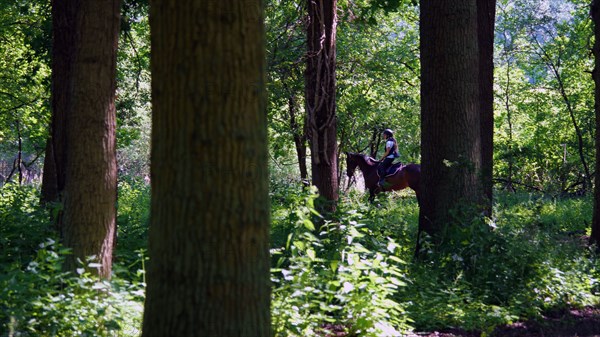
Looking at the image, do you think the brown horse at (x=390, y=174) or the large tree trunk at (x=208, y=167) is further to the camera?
the brown horse at (x=390, y=174)

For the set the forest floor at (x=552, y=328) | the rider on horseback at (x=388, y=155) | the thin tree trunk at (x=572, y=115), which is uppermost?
the thin tree trunk at (x=572, y=115)

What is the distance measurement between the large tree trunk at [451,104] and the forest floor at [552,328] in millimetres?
2092

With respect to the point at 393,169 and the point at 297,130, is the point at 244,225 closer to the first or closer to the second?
the point at 297,130

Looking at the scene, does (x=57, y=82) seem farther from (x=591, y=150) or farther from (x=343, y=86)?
(x=591, y=150)

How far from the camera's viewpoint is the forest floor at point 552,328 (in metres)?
7.48

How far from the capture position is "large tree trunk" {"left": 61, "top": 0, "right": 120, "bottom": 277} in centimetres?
658

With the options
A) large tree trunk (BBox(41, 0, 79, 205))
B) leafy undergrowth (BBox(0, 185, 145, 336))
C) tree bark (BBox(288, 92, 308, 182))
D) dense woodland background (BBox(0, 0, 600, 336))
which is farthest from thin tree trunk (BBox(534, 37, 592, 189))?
leafy undergrowth (BBox(0, 185, 145, 336))

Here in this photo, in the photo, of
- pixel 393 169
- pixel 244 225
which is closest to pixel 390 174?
pixel 393 169

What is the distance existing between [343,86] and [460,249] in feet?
52.2

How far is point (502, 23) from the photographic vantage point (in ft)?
123

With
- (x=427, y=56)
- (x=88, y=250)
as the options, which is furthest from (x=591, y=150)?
(x=88, y=250)

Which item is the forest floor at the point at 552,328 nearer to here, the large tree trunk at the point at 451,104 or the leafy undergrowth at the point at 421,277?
the leafy undergrowth at the point at 421,277

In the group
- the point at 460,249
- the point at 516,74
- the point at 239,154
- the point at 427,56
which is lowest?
the point at 460,249

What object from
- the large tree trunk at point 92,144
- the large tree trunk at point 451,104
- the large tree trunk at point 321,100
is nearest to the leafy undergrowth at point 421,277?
the large tree trunk at point 451,104
